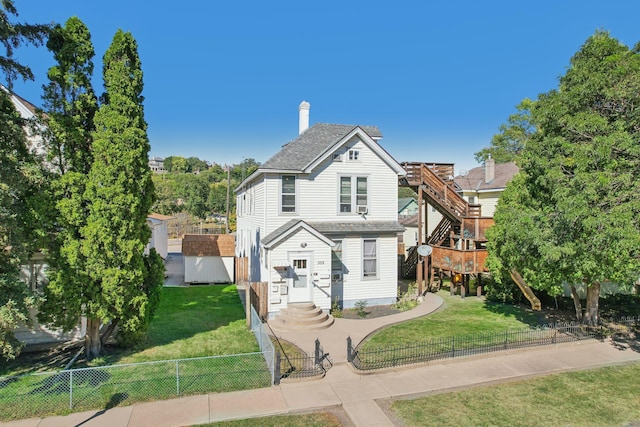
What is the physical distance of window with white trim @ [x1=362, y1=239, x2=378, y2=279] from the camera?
17.7 metres

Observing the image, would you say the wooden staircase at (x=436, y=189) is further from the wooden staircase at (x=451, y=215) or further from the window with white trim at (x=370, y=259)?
the window with white trim at (x=370, y=259)

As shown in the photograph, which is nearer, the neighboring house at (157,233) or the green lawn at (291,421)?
the green lawn at (291,421)

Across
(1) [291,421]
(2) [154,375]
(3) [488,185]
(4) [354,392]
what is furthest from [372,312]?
(3) [488,185]

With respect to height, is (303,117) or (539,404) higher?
(303,117)

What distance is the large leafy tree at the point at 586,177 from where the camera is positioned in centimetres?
1084

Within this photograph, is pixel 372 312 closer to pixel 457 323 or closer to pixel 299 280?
pixel 457 323

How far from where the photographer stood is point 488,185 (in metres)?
31.5

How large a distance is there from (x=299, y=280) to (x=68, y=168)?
9.37 metres

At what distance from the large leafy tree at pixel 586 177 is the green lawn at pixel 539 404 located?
3372 millimetres

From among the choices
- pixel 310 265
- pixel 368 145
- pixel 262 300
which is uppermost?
pixel 368 145

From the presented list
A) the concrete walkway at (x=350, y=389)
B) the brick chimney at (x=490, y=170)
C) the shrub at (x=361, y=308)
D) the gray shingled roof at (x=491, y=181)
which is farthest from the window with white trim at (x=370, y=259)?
the brick chimney at (x=490, y=170)

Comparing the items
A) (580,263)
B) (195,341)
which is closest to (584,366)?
(580,263)

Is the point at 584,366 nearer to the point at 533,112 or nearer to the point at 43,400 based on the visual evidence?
the point at 533,112

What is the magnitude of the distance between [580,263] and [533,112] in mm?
5878
